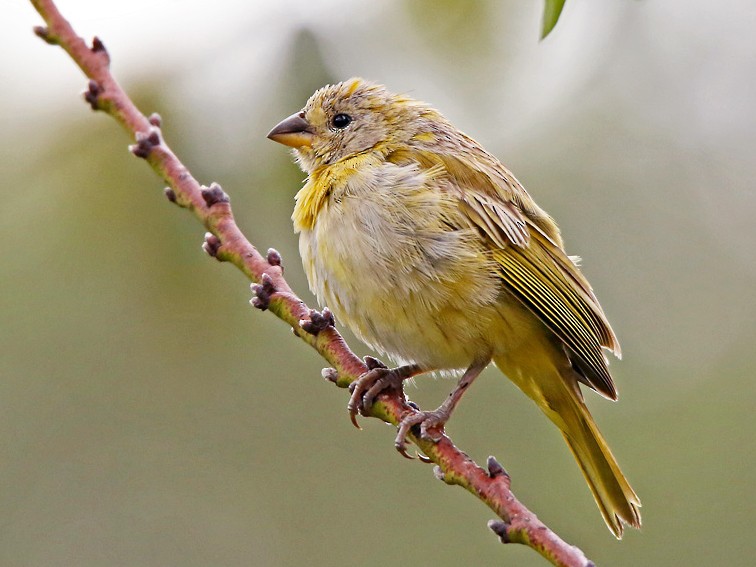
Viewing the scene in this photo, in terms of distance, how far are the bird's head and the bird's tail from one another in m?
1.20

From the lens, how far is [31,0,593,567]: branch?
267 centimetres

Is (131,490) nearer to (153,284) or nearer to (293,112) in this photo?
(153,284)

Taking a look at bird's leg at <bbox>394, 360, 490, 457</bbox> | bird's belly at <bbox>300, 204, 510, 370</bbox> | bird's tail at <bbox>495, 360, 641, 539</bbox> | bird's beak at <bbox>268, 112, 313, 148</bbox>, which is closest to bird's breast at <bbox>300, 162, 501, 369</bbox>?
bird's belly at <bbox>300, 204, 510, 370</bbox>

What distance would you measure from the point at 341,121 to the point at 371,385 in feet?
5.22

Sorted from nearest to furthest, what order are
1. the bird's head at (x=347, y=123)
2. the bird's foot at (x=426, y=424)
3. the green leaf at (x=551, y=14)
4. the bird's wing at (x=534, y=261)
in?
1. the green leaf at (x=551, y=14)
2. the bird's foot at (x=426, y=424)
3. the bird's wing at (x=534, y=261)
4. the bird's head at (x=347, y=123)

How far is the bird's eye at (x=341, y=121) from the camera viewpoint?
4648mm

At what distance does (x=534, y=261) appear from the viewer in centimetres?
415

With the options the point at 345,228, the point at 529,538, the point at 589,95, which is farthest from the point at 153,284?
the point at 589,95

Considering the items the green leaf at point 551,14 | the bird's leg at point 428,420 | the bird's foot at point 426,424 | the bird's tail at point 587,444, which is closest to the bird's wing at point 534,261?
the bird's tail at point 587,444

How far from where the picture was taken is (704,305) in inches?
393

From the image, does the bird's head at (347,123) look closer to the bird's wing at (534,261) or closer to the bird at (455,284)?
the bird at (455,284)

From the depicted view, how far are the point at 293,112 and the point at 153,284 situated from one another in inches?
66.3

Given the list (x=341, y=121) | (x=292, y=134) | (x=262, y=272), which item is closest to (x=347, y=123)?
(x=341, y=121)

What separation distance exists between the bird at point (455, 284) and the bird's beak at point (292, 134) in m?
0.22
